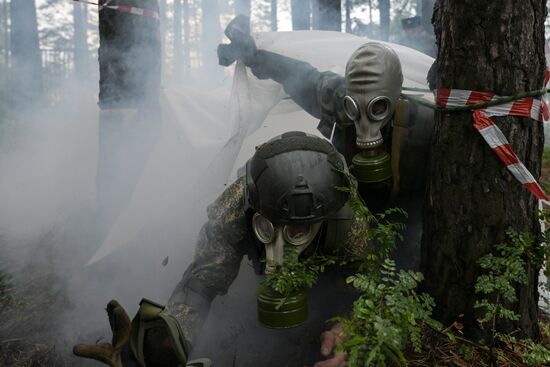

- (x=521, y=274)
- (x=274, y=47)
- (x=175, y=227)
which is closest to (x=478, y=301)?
(x=521, y=274)

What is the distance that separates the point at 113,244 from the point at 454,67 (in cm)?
229

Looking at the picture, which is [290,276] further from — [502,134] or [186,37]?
[186,37]

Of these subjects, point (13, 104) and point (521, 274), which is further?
point (13, 104)

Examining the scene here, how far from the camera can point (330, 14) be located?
757 cm

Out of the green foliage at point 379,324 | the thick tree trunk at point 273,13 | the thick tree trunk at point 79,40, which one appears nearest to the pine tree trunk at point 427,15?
the green foliage at point 379,324

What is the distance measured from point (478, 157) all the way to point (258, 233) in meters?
0.97

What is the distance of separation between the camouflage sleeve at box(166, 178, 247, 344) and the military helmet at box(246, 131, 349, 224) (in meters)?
0.22

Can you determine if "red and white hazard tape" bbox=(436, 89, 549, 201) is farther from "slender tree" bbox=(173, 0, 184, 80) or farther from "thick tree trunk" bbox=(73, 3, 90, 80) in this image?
"slender tree" bbox=(173, 0, 184, 80)

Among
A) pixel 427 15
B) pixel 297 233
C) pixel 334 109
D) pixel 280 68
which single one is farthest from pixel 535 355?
pixel 427 15

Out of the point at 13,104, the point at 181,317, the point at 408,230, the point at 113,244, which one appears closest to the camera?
the point at 181,317

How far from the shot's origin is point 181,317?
85.3 inches

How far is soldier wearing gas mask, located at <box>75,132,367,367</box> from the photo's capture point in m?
1.82

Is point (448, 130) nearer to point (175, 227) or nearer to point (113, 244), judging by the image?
point (175, 227)

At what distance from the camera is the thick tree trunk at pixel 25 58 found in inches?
359
